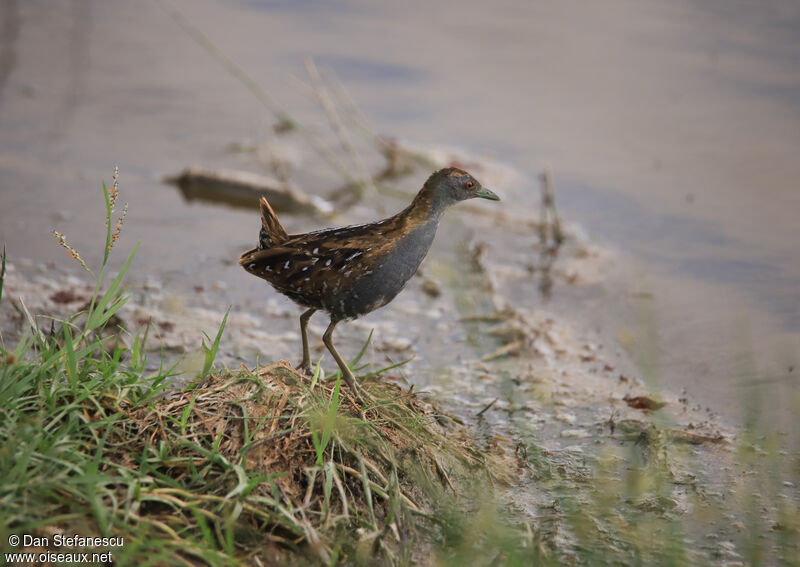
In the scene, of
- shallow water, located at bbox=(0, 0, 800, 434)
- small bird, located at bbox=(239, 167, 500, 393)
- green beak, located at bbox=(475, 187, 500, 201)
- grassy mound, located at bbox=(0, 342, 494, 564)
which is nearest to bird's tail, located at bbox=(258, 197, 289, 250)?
small bird, located at bbox=(239, 167, 500, 393)

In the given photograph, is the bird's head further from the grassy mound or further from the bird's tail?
the grassy mound

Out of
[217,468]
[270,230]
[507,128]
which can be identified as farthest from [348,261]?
[507,128]

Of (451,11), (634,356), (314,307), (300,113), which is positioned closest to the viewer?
(314,307)

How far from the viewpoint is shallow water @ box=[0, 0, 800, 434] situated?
6445 mm

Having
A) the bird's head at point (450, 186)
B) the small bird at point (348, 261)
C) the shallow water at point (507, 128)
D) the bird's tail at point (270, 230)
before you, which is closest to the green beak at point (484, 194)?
the bird's head at point (450, 186)

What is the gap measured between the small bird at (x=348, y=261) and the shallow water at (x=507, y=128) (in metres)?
1.19

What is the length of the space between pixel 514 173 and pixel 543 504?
4628mm

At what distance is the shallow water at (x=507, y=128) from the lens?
645cm

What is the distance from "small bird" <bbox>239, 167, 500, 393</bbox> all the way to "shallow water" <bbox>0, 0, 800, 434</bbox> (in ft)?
3.92

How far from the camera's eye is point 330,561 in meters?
3.25

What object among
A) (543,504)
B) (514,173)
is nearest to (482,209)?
(514,173)

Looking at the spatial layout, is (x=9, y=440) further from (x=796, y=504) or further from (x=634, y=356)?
(x=634, y=356)

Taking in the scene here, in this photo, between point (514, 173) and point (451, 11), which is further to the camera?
point (451, 11)

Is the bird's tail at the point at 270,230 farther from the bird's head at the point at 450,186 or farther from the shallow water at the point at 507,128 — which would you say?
the shallow water at the point at 507,128
